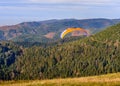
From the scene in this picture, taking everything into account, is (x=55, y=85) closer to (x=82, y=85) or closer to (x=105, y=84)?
(x=82, y=85)

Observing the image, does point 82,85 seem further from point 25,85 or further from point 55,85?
point 25,85

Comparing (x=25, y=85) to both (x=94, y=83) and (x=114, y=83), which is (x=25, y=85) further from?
(x=114, y=83)

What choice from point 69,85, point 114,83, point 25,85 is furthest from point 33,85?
point 114,83

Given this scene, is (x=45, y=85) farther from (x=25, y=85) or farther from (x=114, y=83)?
(x=114, y=83)

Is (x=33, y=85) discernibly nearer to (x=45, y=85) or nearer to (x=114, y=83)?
(x=45, y=85)

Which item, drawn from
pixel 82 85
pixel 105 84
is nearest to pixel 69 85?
pixel 82 85

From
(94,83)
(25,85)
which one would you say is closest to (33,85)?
(25,85)
